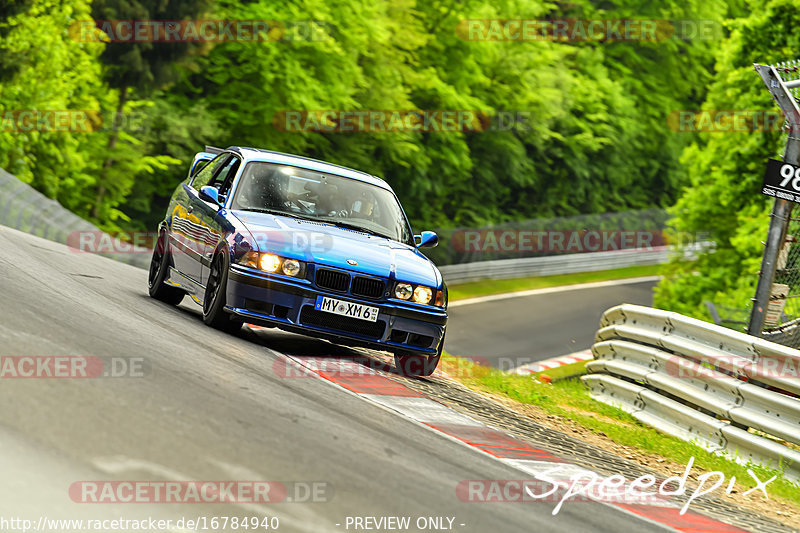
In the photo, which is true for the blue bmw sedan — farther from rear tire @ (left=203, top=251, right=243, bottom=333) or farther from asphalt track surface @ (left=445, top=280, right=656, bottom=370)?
asphalt track surface @ (left=445, top=280, right=656, bottom=370)

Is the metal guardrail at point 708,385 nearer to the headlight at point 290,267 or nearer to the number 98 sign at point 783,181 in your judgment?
the number 98 sign at point 783,181

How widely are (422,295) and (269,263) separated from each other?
1392 millimetres

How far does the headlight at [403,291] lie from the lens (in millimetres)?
8773

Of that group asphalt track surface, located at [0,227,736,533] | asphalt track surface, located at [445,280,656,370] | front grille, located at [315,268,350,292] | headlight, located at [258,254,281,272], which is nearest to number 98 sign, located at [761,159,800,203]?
front grille, located at [315,268,350,292]

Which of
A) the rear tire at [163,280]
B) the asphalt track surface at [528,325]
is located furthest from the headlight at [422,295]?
the asphalt track surface at [528,325]

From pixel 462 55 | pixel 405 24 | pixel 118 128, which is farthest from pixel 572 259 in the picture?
pixel 118 128

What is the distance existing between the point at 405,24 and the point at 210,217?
3001cm

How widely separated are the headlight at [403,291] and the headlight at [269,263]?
1.04m

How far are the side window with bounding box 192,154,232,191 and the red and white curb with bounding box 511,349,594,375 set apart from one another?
1322 centimetres

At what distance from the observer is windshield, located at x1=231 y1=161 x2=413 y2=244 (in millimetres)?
9594

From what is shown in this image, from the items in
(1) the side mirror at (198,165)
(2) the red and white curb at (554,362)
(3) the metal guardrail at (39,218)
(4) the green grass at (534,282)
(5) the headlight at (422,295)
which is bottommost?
(4) the green grass at (534,282)

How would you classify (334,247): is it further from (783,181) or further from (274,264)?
(783,181)

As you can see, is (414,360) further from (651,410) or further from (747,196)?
(747,196)

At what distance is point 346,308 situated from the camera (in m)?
8.59
